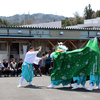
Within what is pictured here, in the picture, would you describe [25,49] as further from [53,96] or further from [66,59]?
[53,96]

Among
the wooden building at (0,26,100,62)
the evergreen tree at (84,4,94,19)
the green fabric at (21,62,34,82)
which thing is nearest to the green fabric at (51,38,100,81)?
the green fabric at (21,62,34,82)

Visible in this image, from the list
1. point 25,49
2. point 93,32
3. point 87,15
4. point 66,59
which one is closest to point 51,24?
point 93,32

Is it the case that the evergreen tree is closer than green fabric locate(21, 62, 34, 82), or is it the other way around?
green fabric locate(21, 62, 34, 82)

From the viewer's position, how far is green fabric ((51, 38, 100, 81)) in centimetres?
798

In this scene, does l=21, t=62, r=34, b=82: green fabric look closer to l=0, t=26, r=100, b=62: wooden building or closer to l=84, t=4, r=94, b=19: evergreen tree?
l=0, t=26, r=100, b=62: wooden building

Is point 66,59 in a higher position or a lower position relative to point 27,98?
higher

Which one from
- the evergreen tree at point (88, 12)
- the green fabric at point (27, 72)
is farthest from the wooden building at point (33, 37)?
the evergreen tree at point (88, 12)

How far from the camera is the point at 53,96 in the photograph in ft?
22.2

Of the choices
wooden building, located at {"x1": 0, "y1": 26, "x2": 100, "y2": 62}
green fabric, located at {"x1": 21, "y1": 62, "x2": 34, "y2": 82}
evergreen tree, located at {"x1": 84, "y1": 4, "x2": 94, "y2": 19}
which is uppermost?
evergreen tree, located at {"x1": 84, "y1": 4, "x2": 94, "y2": 19}

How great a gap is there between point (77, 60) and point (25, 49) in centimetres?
1103

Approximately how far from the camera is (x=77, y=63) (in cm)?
822

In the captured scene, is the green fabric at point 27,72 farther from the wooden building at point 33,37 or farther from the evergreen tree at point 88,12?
the evergreen tree at point 88,12

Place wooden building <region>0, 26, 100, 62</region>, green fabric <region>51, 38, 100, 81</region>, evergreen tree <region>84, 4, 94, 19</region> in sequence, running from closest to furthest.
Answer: green fabric <region>51, 38, 100, 81</region>, wooden building <region>0, 26, 100, 62</region>, evergreen tree <region>84, 4, 94, 19</region>

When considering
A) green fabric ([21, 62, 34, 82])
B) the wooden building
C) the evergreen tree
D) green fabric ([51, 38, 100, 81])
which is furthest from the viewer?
the evergreen tree
